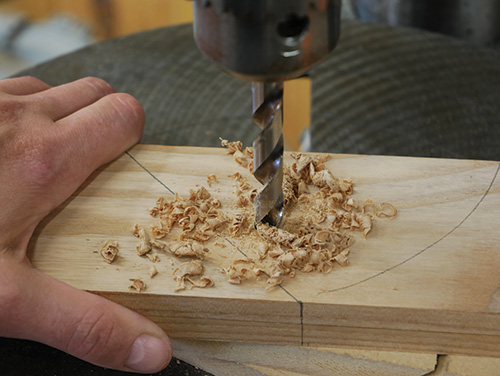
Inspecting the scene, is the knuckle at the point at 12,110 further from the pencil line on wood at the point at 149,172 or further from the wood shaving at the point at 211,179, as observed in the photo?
the wood shaving at the point at 211,179

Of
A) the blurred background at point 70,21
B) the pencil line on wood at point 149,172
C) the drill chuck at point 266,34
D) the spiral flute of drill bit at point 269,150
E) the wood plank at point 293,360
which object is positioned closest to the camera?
the drill chuck at point 266,34

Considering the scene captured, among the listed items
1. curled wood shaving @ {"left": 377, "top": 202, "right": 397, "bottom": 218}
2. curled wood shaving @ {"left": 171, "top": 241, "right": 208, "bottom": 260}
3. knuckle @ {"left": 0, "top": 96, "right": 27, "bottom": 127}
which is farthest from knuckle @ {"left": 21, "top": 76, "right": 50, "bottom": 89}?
curled wood shaving @ {"left": 377, "top": 202, "right": 397, "bottom": 218}

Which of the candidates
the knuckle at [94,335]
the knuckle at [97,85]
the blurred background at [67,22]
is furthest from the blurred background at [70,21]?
the knuckle at [94,335]

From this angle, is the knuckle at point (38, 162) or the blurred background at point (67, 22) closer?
the knuckle at point (38, 162)

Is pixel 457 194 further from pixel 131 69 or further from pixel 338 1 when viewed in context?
pixel 131 69

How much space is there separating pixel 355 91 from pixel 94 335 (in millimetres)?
929

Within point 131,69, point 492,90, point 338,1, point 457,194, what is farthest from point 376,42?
point 338,1

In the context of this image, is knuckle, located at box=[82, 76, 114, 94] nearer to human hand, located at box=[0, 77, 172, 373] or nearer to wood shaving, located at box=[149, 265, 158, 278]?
human hand, located at box=[0, 77, 172, 373]

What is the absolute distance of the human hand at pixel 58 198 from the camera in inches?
31.5

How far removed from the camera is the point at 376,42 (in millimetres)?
1606

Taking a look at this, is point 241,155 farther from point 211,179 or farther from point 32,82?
point 32,82

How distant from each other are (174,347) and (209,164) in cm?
32

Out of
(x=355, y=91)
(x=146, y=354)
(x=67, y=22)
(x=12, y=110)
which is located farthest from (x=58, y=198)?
(x=67, y=22)

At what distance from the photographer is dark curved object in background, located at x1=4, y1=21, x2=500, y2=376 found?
4.47ft
